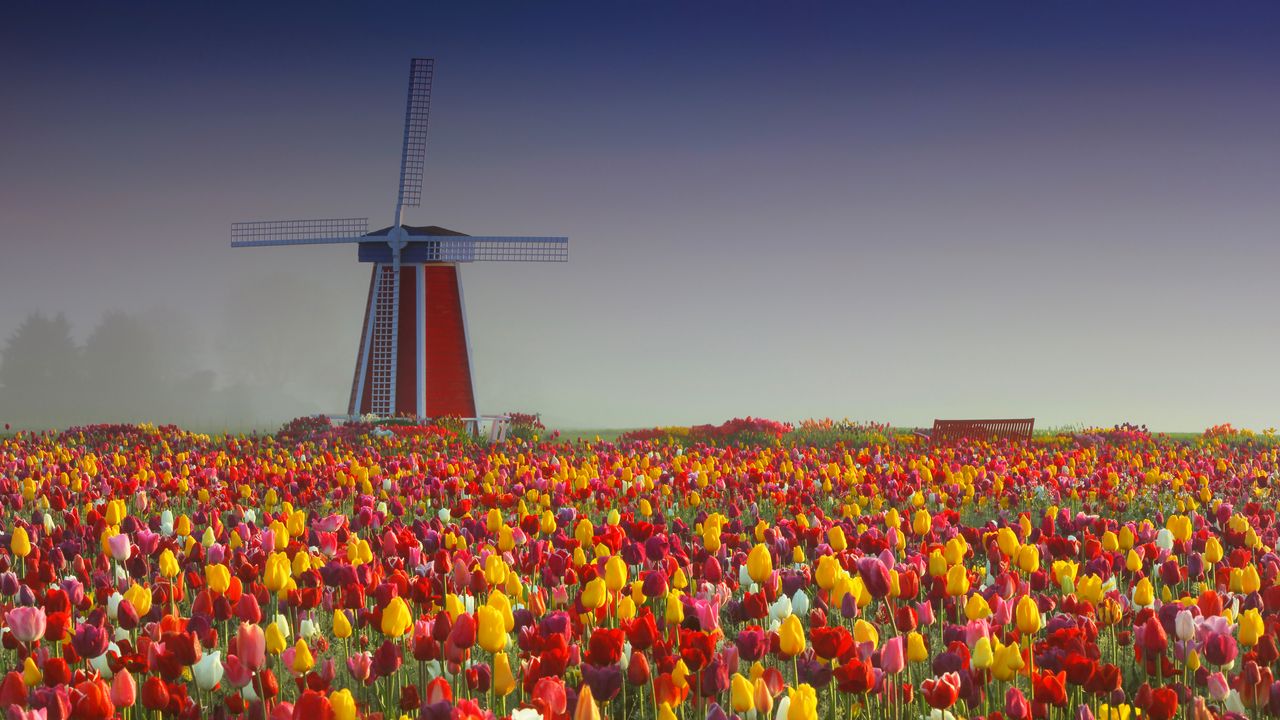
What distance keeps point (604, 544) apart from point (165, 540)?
3.32 meters

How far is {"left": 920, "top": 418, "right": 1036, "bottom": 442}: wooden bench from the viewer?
2134cm

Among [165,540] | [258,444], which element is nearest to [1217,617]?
[165,540]

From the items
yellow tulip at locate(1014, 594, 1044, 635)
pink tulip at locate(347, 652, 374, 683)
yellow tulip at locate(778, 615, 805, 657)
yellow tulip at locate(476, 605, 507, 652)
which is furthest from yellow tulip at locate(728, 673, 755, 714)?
pink tulip at locate(347, 652, 374, 683)

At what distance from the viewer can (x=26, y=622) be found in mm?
4312

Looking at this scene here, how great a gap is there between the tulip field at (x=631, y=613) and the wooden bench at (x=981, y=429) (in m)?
10.9

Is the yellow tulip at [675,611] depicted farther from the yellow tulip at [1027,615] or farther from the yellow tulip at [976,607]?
the yellow tulip at [1027,615]

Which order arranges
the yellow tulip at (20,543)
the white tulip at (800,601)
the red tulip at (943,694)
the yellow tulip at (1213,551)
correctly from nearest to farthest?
the red tulip at (943,694) → the white tulip at (800,601) → the yellow tulip at (1213,551) → the yellow tulip at (20,543)

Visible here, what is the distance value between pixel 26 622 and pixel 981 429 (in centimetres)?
1994

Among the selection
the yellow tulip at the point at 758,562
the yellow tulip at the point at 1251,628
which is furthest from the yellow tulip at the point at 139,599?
the yellow tulip at the point at 1251,628

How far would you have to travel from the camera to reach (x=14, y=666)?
513 centimetres

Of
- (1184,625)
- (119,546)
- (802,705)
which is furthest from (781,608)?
(119,546)

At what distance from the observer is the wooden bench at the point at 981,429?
21.3 metres

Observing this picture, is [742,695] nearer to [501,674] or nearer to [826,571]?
[501,674]

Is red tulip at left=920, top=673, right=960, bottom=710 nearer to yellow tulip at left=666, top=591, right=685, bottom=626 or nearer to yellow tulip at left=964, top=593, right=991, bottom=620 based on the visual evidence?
yellow tulip at left=964, top=593, right=991, bottom=620
